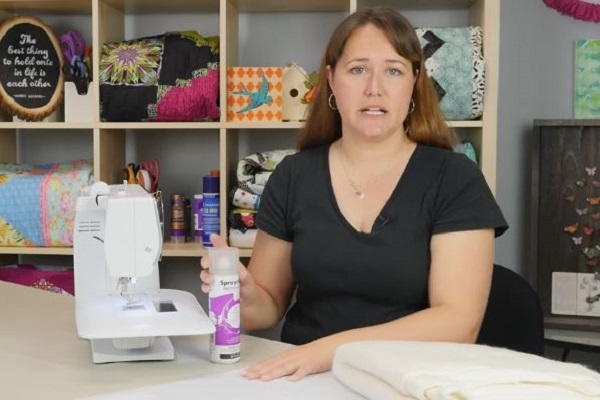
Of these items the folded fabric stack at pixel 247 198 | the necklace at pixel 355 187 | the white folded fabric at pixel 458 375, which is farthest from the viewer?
the folded fabric stack at pixel 247 198

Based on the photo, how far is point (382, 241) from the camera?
171cm

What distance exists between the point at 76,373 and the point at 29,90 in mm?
Answer: 1902

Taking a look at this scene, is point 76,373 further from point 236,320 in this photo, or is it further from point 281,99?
point 281,99

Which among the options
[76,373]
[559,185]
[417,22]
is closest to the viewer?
[76,373]

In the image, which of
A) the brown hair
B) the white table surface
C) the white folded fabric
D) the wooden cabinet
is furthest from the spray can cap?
the wooden cabinet

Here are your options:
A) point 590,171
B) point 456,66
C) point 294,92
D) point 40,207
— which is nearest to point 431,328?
point 456,66

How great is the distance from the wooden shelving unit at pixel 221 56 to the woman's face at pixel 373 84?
0.95 m

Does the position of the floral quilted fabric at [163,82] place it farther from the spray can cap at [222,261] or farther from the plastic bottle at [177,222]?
the spray can cap at [222,261]

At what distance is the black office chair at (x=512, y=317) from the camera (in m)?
1.67

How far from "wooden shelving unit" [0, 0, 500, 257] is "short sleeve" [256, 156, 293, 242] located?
0.88m

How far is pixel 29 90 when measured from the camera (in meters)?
3.00

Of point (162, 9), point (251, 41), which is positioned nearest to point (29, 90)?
point (162, 9)

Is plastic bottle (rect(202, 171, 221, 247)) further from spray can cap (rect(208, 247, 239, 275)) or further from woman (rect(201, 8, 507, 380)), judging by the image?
spray can cap (rect(208, 247, 239, 275))

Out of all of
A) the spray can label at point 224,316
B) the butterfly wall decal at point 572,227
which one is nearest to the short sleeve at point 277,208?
the spray can label at point 224,316
